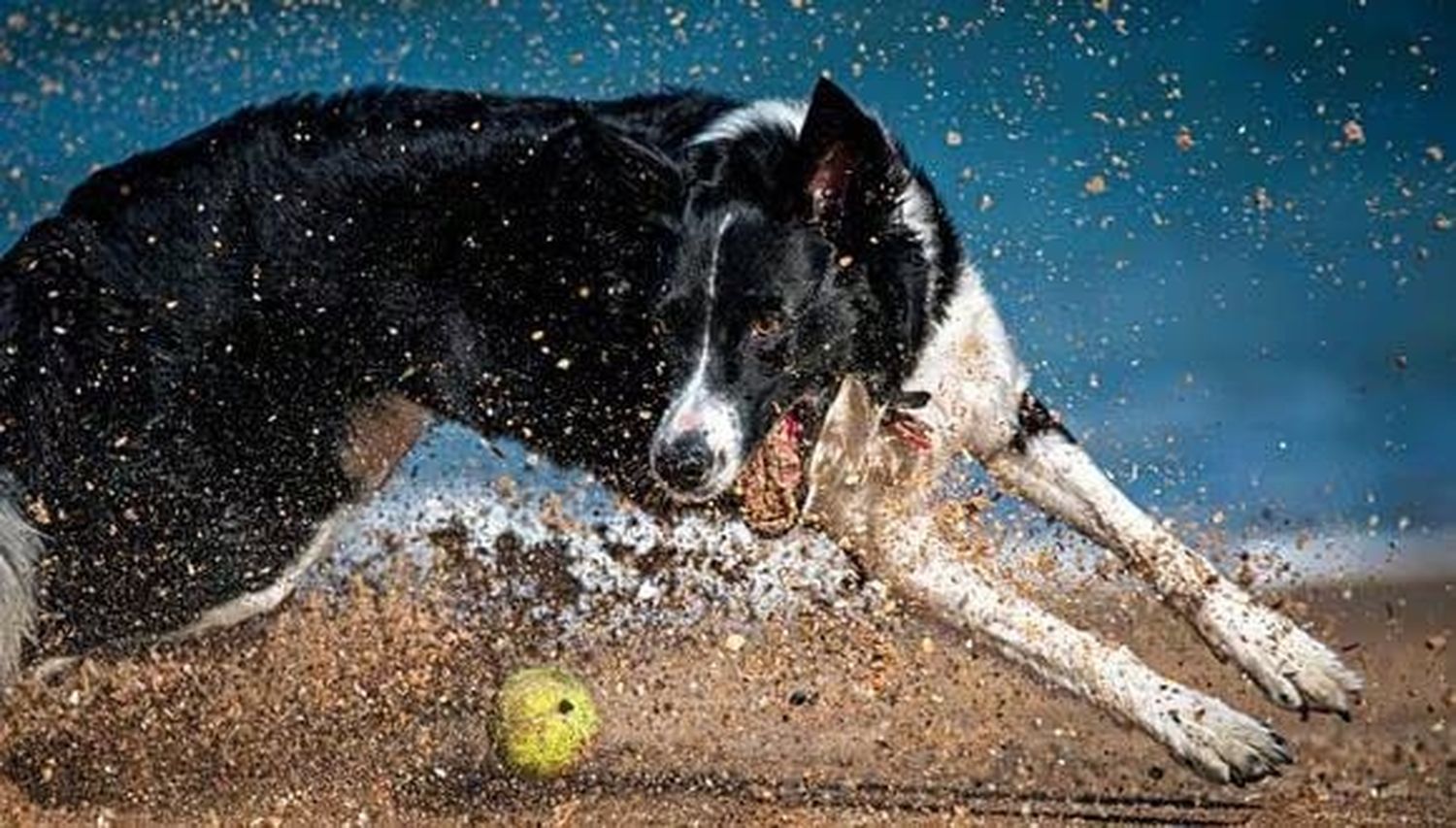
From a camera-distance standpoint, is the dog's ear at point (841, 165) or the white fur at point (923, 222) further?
the white fur at point (923, 222)

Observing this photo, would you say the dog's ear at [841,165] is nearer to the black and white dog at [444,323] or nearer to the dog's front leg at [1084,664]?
the black and white dog at [444,323]

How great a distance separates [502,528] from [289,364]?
1.04 meters

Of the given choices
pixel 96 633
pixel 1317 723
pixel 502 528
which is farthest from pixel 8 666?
pixel 1317 723

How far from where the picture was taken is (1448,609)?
7.05 meters

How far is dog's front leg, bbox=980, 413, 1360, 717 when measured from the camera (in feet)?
14.9

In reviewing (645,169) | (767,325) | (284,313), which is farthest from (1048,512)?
(284,313)

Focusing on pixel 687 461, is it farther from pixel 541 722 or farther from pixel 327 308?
pixel 327 308

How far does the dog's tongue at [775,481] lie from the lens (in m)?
4.78

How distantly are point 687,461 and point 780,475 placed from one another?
0.69 meters

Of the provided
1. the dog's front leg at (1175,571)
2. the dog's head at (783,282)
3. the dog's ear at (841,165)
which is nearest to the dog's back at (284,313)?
the dog's head at (783,282)

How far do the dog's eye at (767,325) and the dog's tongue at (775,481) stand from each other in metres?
0.31

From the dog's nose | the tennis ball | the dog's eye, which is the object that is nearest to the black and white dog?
the dog's eye

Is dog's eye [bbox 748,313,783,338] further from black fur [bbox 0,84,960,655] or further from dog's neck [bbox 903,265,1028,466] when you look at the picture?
dog's neck [bbox 903,265,1028,466]

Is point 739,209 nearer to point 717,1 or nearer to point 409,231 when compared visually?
point 409,231
